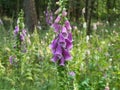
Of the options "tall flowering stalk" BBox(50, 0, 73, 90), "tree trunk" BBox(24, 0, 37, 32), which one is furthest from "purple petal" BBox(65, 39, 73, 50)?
"tree trunk" BBox(24, 0, 37, 32)

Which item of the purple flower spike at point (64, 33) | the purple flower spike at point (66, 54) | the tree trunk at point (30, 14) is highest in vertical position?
the tree trunk at point (30, 14)

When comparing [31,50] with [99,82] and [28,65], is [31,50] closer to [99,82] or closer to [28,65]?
[28,65]

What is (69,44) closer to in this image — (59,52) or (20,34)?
(59,52)

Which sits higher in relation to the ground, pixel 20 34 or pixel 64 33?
pixel 20 34

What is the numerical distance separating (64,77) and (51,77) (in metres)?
1.89

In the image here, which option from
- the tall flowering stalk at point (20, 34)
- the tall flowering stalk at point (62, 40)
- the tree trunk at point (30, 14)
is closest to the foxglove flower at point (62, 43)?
the tall flowering stalk at point (62, 40)

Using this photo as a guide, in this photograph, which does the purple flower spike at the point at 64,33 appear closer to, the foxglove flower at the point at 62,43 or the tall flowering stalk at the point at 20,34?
the foxglove flower at the point at 62,43

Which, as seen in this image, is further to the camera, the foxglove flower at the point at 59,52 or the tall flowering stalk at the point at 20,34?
the tall flowering stalk at the point at 20,34

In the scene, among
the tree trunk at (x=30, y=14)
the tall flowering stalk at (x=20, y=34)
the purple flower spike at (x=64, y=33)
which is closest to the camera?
the purple flower spike at (x=64, y=33)

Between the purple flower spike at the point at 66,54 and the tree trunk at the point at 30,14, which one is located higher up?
the tree trunk at the point at 30,14

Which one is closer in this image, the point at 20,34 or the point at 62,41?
the point at 62,41

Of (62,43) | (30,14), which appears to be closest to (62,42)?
(62,43)

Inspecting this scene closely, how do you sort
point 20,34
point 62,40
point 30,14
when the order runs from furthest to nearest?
point 30,14
point 20,34
point 62,40

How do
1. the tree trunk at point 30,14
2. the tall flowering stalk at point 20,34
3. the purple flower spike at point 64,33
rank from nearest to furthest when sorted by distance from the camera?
the purple flower spike at point 64,33 < the tall flowering stalk at point 20,34 < the tree trunk at point 30,14
